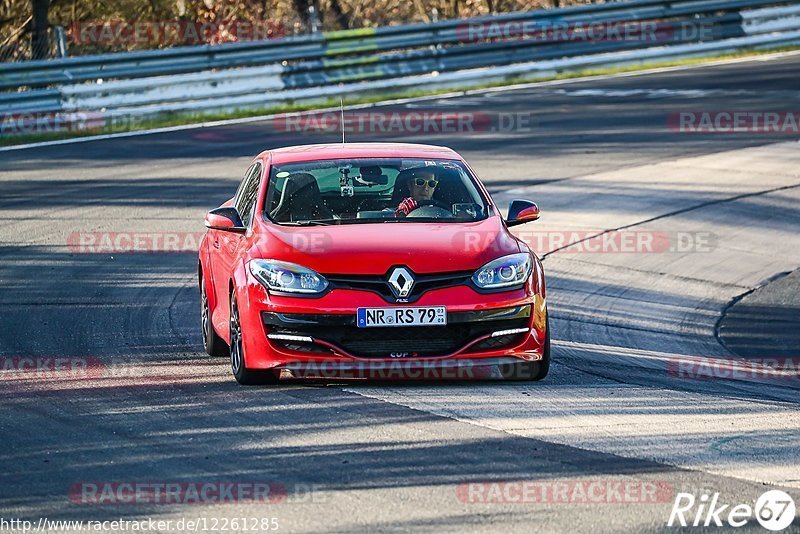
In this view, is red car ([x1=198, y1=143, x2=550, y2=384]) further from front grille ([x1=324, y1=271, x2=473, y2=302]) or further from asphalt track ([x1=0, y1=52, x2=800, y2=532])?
asphalt track ([x1=0, y1=52, x2=800, y2=532])

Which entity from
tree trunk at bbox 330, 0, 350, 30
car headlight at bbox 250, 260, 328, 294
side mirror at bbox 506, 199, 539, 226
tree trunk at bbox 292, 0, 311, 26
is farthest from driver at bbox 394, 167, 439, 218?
tree trunk at bbox 330, 0, 350, 30

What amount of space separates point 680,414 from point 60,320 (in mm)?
5268

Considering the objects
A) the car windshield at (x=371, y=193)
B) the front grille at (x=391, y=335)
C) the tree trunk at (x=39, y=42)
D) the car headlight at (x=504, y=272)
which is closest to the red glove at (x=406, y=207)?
the car windshield at (x=371, y=193)

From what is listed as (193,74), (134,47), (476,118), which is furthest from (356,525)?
(134,47)

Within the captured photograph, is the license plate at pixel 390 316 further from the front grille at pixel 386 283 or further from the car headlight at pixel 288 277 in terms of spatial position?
the car headlight at pixel 288 277

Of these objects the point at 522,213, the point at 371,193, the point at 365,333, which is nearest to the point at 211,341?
the point at 371,193

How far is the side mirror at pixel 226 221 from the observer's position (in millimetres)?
9180

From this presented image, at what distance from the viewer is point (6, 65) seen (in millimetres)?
21922

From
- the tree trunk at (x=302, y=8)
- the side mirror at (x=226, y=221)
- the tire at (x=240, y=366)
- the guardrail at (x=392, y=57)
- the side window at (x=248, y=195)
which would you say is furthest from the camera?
the tree trunk at (x=302, y=8)

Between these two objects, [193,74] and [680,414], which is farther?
[193,74]

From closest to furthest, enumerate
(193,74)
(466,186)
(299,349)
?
(299,349) → (466,186) → (193,74)

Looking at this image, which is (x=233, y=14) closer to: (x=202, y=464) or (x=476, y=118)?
(x=476, y=118)

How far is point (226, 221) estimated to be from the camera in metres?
9.18

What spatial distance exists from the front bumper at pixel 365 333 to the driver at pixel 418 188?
1.15 metres
